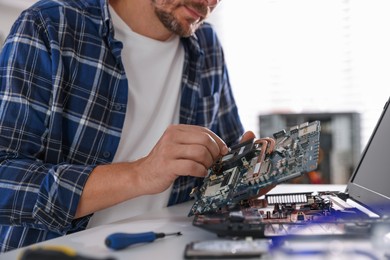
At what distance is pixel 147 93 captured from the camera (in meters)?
1.36

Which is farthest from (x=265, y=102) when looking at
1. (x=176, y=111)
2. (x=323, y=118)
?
(x=176, y=111)

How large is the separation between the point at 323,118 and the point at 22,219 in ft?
7.02

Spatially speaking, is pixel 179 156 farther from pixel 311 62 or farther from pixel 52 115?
pixel 311 62

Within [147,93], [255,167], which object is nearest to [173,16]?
[147,93]

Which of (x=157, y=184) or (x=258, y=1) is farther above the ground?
(x=258, y=1)

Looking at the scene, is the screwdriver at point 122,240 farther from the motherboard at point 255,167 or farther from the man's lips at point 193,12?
the man's lips at point 193,12

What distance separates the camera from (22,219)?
3.17ft

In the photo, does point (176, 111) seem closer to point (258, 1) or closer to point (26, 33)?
point (26, 33)

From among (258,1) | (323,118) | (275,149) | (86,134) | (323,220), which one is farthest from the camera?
(258,1)

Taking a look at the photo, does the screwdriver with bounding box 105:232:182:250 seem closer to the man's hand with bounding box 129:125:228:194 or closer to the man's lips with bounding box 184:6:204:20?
the man's hand with bounding box 129:125:228:194

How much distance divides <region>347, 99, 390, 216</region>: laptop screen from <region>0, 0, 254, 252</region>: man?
275mm

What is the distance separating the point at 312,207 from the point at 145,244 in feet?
1.04

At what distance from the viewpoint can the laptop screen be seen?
2.79ft

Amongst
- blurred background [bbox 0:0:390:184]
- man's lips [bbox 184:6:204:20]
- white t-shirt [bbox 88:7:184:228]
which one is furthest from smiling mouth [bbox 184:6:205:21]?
blurred background [bbox 0:0:390:184]
